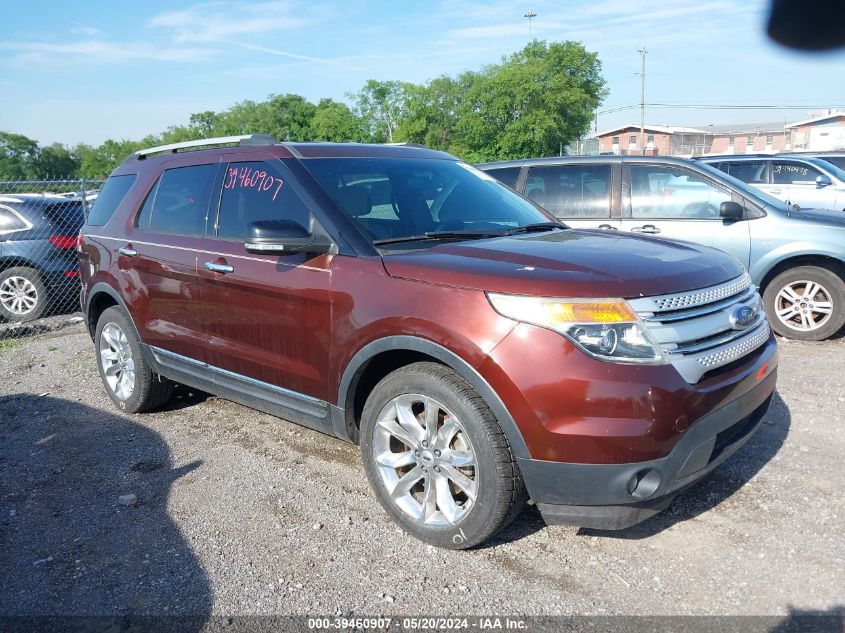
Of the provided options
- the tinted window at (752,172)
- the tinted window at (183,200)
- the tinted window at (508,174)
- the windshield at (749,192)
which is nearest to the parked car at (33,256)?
the tinted window at (183,200)

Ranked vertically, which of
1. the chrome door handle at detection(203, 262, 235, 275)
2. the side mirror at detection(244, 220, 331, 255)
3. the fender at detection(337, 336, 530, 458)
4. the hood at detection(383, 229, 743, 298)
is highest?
the side mirror at detection(244, 220, 331, 255)

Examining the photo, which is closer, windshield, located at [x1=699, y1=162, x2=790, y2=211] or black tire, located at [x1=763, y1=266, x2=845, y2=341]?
black tire, located at [x1=763, y1=266, x2=845, y2=341]

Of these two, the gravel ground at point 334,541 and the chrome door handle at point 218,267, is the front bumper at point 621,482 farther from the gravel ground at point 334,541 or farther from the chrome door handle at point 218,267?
the chrome door handle at point 218,267

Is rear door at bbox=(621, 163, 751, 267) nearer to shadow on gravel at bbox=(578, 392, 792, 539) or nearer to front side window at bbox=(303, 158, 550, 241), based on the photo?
shadow on gravel at bbox=(578, 392, 792, 539)

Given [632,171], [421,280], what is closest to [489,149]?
[632,171]

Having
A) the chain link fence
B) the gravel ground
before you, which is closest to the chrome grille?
the gravel ground

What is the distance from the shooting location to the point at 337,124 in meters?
89.4

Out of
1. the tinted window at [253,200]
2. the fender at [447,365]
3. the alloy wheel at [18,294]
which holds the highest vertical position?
the tinted window at [253,200]

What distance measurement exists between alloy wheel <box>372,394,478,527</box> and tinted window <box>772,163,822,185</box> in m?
10.4

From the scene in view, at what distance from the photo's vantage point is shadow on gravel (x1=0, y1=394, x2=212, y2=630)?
2.89 meters

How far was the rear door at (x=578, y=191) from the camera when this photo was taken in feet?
23.5

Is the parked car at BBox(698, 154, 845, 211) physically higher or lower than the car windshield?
lower

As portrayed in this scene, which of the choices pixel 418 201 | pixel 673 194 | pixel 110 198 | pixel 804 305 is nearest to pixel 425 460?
pixel 418 201

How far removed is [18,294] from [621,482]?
347 inches
